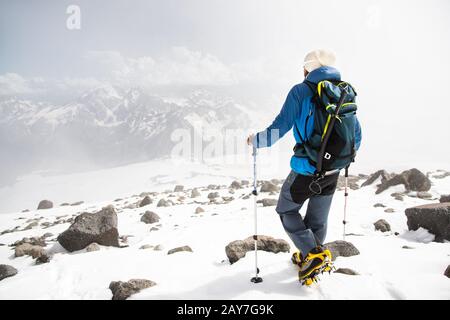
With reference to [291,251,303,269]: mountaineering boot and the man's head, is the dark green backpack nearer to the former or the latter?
the man's head

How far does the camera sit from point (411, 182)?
13.6 meters

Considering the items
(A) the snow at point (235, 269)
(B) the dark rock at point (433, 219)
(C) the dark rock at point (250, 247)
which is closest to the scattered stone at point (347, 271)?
(A) the snow at point (235, 269)

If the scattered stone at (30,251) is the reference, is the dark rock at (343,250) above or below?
above

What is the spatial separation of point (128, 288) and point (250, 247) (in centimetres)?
238

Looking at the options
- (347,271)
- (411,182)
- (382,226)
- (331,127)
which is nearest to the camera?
(331,127)

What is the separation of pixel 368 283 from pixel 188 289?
2.58 meters

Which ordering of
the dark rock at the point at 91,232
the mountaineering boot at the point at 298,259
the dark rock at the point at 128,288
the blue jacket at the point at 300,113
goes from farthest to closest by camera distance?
the dark rock at the point at 91,232
the mountaineering boot at the point at 298,259
the dark rock at the point at 128,288
the blue jacket at the point at 300,113

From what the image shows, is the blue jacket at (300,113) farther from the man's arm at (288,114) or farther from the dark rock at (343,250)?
the dark rock at (343,250)

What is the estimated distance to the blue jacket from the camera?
3.77 m

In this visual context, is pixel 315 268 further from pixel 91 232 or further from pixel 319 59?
pixel 91 232

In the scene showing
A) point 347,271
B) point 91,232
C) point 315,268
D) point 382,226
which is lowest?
point 91,232

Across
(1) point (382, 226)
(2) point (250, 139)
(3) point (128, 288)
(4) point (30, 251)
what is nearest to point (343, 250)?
(2) point (250, 139)

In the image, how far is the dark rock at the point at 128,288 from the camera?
4.35 meters

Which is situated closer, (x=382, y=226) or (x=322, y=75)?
(x=322, y=75)
